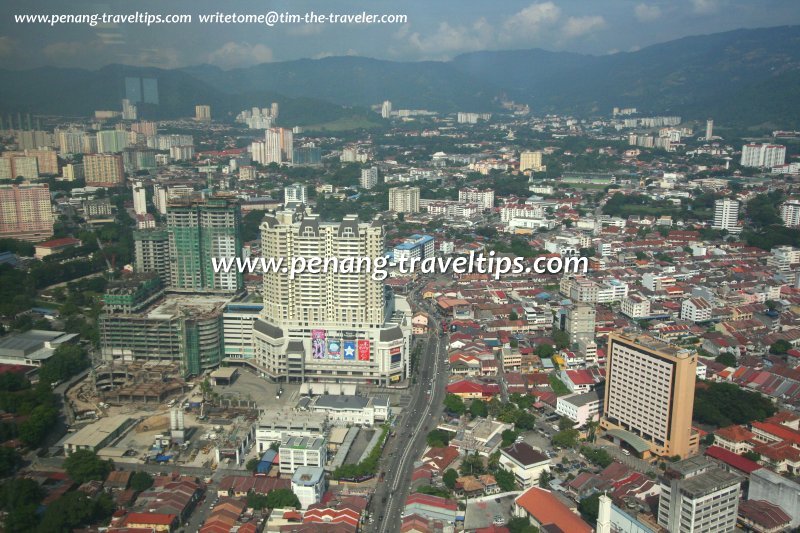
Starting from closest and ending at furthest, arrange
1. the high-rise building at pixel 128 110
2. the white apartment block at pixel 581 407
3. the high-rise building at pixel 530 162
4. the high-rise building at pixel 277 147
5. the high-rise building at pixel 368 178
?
the white apartment block at pixel 581 407 < the high-rise building at pixel 128 110 < the high-rise building at pixel 368 178 < the high-rise building at pixel 277 147 < the high-rise building at pixel 530 162

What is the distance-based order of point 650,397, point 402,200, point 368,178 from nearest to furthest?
point 650,397 → point 402,200 → point 368,178

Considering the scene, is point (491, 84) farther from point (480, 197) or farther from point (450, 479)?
point (450, 479)

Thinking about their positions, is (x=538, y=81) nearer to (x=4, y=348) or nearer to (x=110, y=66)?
(x=110, y=66)

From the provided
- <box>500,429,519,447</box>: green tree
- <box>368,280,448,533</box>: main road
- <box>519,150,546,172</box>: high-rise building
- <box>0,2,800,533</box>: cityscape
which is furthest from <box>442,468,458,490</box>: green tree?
<box>519,150,546,172</box>: high-rise building

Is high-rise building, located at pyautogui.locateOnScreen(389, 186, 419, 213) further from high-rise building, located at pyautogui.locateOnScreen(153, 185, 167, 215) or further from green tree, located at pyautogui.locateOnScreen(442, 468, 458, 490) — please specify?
green tree, located at pyautogui.locateOnScreen(442, 468, 458, 490)

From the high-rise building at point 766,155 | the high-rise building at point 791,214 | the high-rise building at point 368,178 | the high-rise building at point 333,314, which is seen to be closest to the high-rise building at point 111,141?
the high-rise building at point 368,178

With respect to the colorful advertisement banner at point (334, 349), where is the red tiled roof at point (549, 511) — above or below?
below

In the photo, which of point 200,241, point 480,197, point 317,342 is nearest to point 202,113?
point 480,197

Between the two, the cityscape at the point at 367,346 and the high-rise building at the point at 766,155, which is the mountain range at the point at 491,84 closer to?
the cityscape at the point at 367,346
